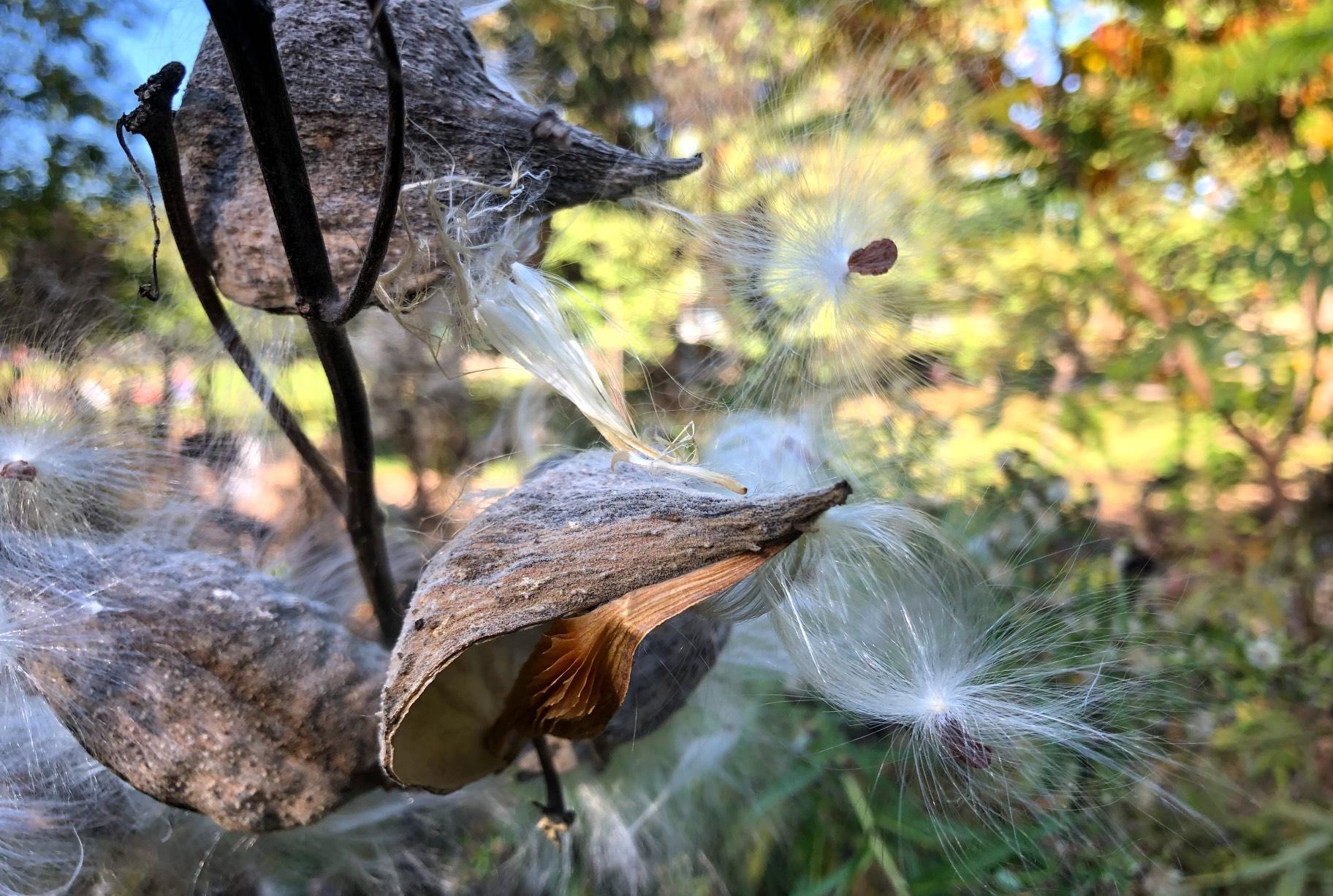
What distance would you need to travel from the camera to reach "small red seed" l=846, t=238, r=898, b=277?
1.17 ft

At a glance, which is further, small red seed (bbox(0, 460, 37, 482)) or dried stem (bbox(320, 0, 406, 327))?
small red seed (bbox(0, 460, 37, 482))

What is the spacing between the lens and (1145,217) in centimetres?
126

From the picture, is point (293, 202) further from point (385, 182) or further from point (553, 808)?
point (553, 808)

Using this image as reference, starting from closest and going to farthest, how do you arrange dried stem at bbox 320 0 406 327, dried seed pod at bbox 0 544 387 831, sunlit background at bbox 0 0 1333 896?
dried stem at bbox 320 0 406 327 < dried seed pod at bbox 0 544 387 831 < sunlit background at bbox 0 0 1333 896

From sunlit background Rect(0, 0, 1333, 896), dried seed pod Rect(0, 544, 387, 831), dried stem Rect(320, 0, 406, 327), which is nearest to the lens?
dried stem Rect(320, 0, 406, 327)

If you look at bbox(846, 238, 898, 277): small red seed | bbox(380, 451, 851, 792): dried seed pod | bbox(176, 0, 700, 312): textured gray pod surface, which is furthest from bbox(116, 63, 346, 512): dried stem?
bbox(846, 238, 898, 277): small red seed

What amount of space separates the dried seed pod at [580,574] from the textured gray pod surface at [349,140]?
4.4 inches

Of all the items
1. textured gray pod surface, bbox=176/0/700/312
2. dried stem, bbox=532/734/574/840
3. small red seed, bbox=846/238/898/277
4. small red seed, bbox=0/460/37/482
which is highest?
small red seed, bbox=846/238/898/277

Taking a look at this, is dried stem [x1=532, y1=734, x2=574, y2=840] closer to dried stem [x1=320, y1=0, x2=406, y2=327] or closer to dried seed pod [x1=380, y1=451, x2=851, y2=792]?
dried seed pod [x1=380, y1=451, x2=851, y2=792]

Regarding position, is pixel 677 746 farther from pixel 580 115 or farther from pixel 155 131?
pixel 580 115

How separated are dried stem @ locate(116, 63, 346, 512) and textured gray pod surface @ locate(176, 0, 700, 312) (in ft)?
0.03

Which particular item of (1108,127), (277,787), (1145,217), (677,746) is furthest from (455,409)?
(1145,217)

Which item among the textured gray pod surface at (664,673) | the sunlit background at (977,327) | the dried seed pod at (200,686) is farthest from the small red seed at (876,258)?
the dried seed pod at (200,686)

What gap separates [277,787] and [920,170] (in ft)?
1.39
